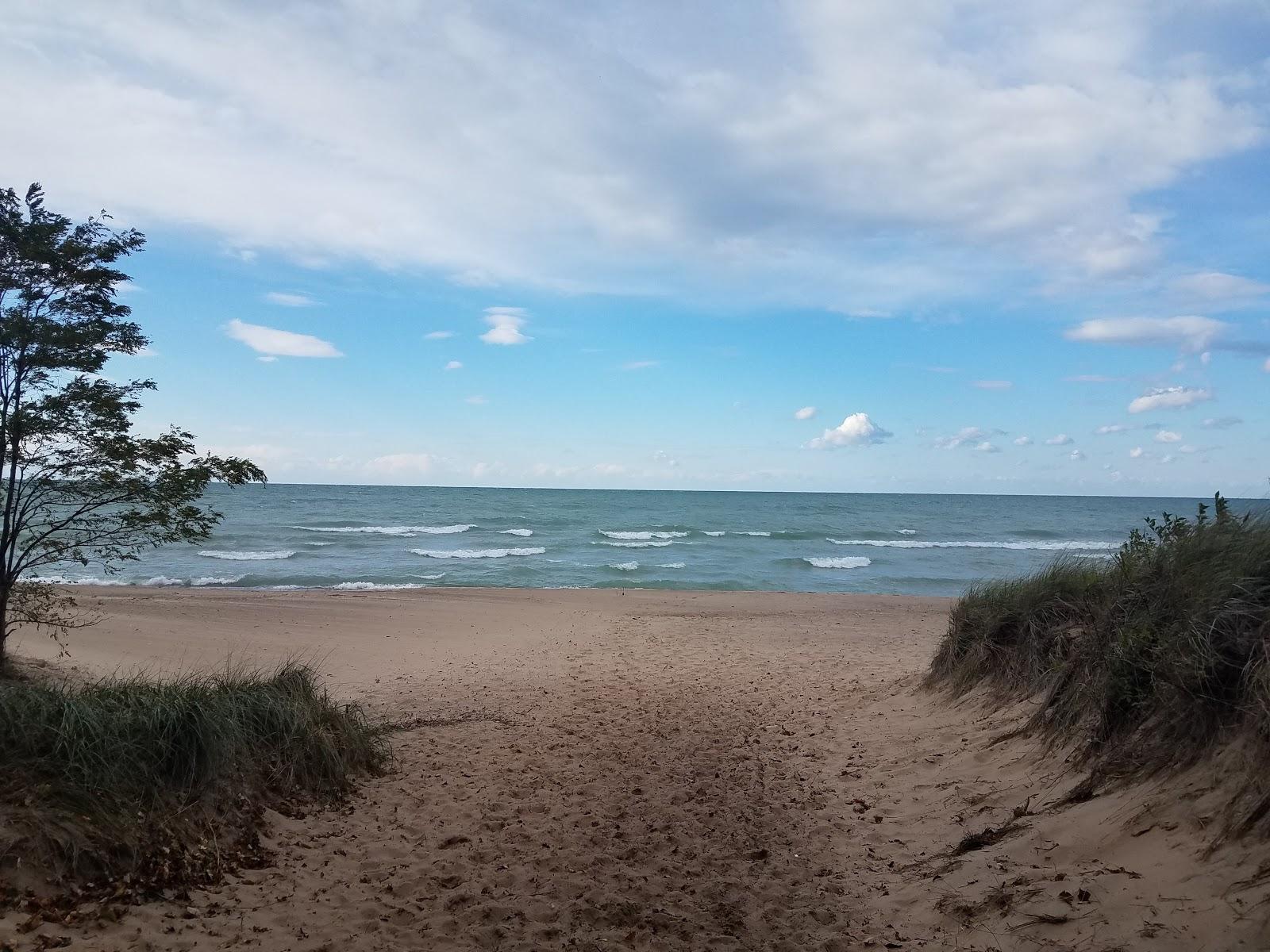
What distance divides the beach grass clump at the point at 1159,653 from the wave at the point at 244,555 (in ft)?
89.2

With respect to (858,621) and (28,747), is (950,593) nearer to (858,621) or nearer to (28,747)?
(858,621)

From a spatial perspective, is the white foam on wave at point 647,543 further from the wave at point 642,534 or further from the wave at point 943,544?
the wave at point 943,544

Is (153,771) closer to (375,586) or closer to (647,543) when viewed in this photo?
(375,586)

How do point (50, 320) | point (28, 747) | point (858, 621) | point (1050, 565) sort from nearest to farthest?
point (28, 747)
point (50, 320)
point (1050, 565)
point (858, 621)

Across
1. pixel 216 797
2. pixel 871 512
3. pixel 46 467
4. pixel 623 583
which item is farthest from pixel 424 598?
pixel 871 512

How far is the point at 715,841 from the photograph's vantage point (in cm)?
538

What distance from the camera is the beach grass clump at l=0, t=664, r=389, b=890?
163 inches

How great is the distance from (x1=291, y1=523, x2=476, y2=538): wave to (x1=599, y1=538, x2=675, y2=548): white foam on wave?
31.5ft

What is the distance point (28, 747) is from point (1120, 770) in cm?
614

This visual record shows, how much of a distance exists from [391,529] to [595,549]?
538 inches

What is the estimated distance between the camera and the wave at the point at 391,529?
40781 mm

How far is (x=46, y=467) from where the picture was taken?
24.1ft

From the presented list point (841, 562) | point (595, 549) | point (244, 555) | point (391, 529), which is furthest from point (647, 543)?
point (244, 555)

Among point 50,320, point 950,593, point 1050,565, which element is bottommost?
point 950,593
